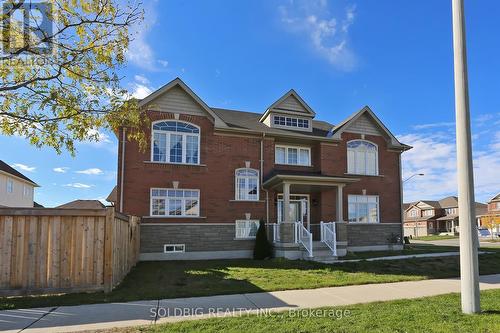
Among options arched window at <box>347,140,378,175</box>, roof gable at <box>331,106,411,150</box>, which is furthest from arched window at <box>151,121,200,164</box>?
arched window at <box>347,140,378,175</box>

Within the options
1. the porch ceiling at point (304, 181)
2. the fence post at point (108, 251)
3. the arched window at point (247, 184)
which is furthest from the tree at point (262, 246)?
the fence post at point (108, 251)

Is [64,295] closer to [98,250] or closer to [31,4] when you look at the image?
[98,250]

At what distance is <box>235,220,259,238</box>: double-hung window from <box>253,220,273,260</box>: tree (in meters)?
0.81

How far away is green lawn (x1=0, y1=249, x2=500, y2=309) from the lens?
829 cm

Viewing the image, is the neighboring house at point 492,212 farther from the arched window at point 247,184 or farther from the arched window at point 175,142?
the arched window at point 175,142

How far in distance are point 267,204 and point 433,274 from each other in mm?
8909

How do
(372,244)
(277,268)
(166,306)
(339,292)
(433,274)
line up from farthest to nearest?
(372,244), (277,268), (433,274), (339,292), (166,306)

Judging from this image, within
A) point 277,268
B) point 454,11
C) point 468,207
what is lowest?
point 277,268

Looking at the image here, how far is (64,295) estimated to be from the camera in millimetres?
8398

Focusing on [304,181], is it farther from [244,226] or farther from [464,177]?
[464,177]

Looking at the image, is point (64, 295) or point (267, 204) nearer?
point (64, 295)

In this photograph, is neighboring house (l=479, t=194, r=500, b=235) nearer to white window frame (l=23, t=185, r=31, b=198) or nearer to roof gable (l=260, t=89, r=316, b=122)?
roof gable (l=260, t=89, r=316, b=122)

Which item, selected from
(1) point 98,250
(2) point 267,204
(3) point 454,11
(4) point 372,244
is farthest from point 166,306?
(4) point 372,244

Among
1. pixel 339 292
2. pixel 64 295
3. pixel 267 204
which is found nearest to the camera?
pixel 64 295
